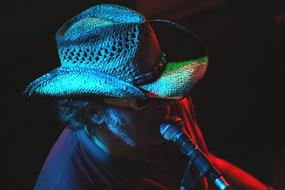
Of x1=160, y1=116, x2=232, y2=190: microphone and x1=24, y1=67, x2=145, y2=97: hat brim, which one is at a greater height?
x1=24, y1=67, x2=145, y2=97: hat brim

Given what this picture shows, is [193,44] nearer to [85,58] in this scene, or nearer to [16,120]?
[85,58]

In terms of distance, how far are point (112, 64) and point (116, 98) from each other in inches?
7.3

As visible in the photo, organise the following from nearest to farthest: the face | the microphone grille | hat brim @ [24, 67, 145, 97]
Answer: the microphone grille, hat brim @ [24, 67, 145, 97], the face

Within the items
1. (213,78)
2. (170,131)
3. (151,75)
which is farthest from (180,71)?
(213,78)

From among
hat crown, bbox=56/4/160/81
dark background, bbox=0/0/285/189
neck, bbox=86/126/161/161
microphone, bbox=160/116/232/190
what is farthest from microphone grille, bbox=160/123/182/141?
dark background, bbox=0/0/285/189

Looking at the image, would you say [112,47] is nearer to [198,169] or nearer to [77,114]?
[77,114]

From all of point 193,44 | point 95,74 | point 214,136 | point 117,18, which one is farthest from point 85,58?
point 214,136

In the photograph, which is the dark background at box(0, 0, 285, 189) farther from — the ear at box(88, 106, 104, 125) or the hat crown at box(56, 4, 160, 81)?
the hat crown at box(56, 4, 160, 81)

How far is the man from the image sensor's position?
1.68 metres

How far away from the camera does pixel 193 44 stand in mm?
2033

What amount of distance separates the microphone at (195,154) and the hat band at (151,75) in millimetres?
236

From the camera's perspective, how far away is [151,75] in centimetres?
174

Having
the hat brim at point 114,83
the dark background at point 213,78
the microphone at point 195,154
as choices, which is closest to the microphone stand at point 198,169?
the microphone at point 195,154

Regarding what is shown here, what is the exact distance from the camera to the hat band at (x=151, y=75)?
170 cm
